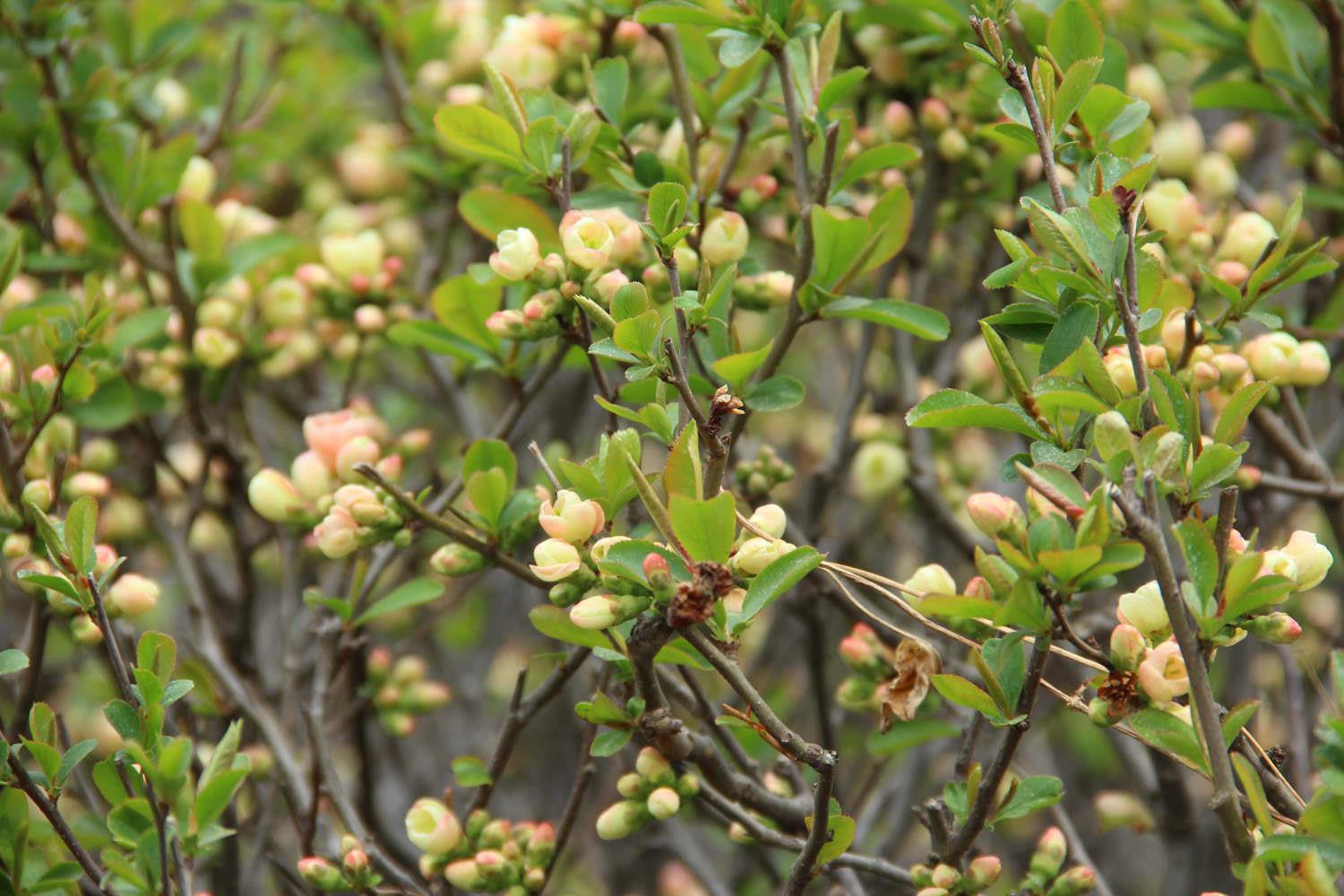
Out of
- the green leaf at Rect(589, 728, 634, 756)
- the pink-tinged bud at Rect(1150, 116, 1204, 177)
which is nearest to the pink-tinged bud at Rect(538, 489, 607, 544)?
the green leaf at Rect(589, 728, 634, 756)

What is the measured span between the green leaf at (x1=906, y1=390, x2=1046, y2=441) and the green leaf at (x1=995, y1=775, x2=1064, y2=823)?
1.11ft

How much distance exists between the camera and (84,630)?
1.48m

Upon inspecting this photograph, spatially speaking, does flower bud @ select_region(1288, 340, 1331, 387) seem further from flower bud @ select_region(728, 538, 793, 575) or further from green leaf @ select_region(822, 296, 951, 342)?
flower bud @ select_region(728, 538, 793, 575)

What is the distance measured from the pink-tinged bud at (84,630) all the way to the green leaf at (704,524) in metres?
0.85

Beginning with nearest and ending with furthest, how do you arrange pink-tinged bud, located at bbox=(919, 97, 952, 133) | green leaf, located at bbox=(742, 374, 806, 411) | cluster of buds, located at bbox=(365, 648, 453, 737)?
green leaf, located at bbox=(742, 374, 806, 411) → pink-tinged bud, located at bbox=(919, 97, 952, 133) → cluster of buds, located at bbox=(365, 648, 453, 737)

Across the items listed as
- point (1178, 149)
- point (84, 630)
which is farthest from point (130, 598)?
point (1178, 149)

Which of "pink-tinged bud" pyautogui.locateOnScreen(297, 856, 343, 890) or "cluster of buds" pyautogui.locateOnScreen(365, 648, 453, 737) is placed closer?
"pink-tinged bud" pyautogui.locateOnScreen(297, 856, 343, 890)

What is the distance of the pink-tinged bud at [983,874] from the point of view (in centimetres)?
119

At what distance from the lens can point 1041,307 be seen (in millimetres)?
1136

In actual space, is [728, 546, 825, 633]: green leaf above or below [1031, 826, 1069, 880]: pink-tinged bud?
above

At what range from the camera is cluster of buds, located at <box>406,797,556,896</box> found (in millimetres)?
1358

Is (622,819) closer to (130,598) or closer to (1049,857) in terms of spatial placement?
(1049,857)

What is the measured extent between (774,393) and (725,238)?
0.66 ft

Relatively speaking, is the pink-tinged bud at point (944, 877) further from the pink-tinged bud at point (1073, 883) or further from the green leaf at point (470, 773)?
the green leaf at point (470, 773)
